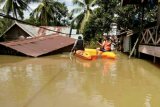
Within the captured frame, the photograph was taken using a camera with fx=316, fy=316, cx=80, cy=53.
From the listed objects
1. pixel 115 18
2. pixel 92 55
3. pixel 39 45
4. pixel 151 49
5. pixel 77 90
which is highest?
pixel 115 18

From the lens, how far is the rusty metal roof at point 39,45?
20.6 meters

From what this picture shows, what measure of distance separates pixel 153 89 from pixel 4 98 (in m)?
4.32

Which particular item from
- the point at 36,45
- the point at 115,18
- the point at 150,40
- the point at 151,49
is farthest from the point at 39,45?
the point at 151,49

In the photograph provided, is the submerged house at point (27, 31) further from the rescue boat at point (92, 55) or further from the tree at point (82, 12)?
the rescue boat at point (92, 55)

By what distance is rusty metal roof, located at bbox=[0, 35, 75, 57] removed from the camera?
20567mm

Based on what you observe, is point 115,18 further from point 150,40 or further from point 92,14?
point 150,40

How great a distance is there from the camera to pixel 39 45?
73.7 feet

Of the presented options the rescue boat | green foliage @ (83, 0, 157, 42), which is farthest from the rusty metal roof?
green foliage @ (83, 0, 157, 42)

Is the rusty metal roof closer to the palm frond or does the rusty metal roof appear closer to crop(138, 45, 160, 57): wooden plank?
crop(138, 45, 160, 57): wooden plank

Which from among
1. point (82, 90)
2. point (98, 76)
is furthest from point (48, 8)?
point (82, 90)

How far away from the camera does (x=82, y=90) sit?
9125mm

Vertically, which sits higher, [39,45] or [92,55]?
[39,45]

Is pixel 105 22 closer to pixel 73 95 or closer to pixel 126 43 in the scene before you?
pixel 126 43

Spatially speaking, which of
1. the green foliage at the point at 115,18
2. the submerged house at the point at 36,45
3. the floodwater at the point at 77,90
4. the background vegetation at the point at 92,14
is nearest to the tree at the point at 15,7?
the background vegetation at the point at 92,14
